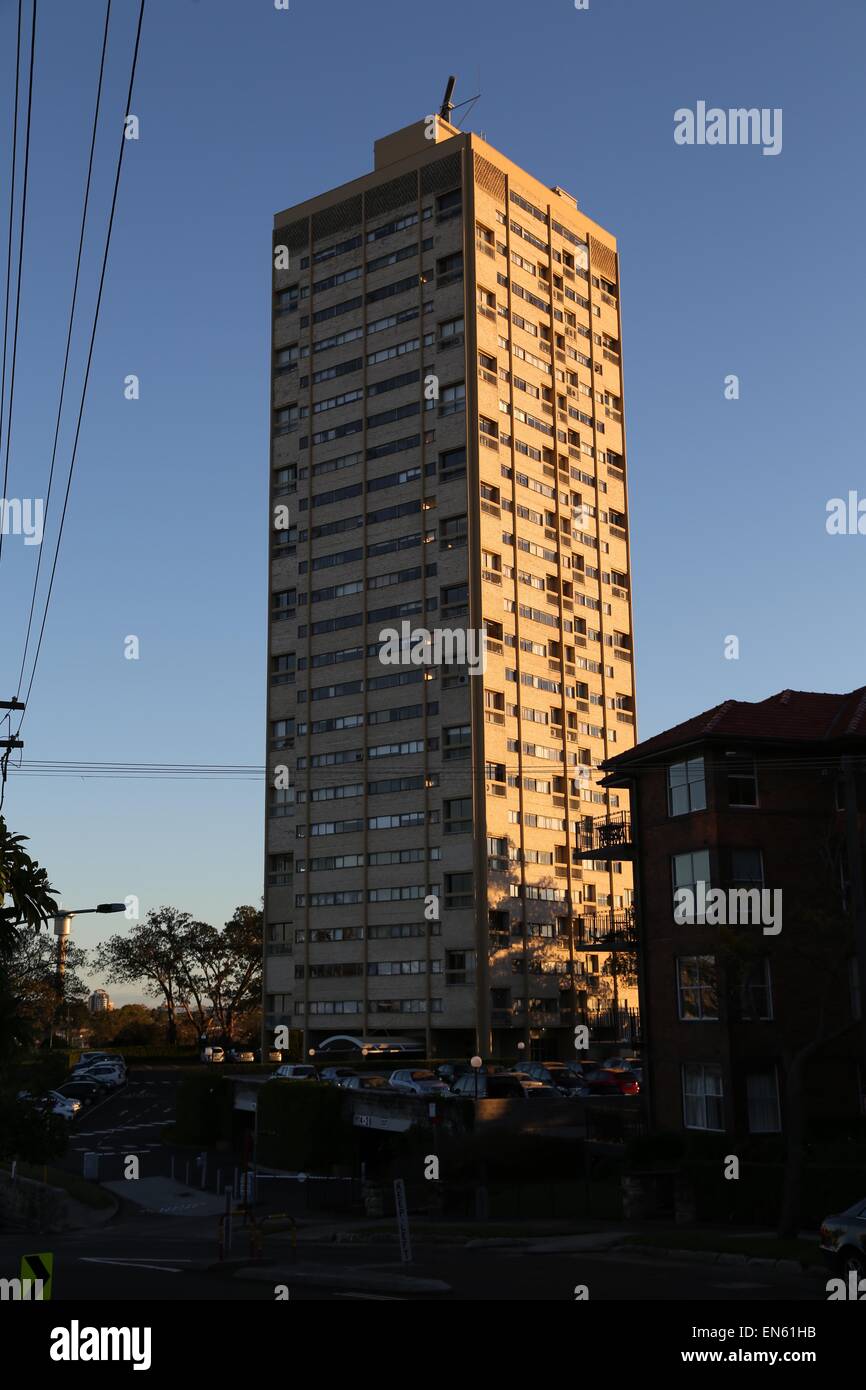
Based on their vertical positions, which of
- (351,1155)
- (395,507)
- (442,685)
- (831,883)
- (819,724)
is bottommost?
(351,1155)

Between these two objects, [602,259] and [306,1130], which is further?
[602,259]

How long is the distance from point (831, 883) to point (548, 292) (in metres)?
78.9

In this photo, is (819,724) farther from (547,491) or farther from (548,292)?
(548,292)

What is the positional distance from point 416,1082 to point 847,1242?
38980mm

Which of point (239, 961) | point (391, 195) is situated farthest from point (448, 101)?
point (239, 961)

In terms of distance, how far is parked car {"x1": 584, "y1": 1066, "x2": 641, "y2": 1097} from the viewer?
57.9 metres

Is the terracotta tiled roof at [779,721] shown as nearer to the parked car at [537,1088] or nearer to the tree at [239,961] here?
the parked car at [537,1088]

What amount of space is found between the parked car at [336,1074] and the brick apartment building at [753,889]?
73.4ft

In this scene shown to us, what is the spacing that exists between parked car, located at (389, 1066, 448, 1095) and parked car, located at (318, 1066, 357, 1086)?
3266 mm

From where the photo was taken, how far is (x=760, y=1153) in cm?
3703

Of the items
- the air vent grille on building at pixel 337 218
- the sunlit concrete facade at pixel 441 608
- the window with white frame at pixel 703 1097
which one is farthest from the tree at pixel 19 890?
the air vent grille on building at pixel 337 218

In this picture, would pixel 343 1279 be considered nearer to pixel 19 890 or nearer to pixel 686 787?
pixel 19 890

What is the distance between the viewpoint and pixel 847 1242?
20312 millimetres
